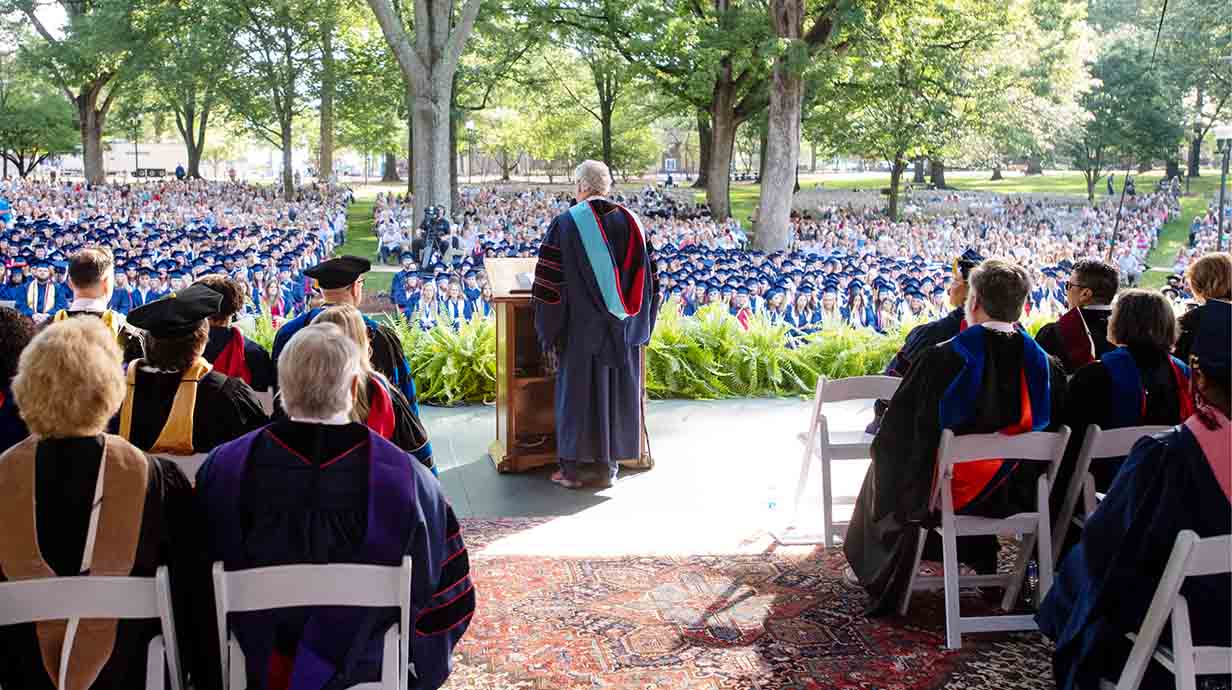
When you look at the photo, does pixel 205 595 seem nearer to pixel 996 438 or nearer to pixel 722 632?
pixel 722 632

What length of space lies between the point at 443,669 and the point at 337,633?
0.50 m

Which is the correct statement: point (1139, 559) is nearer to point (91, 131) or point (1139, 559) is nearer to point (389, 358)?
point (389, 358)

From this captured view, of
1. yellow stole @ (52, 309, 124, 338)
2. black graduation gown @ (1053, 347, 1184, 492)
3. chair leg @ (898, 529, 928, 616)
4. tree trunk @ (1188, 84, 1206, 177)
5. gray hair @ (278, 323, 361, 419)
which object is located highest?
tree trunk @ (1188, 84, 1206, 177)

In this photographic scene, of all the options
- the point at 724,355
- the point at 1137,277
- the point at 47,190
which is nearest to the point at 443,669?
the point at 724,355

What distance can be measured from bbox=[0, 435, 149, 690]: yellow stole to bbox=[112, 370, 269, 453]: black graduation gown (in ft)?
2.85

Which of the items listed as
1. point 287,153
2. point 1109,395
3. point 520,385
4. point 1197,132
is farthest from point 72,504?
point 1197,132

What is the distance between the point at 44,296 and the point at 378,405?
409 inches

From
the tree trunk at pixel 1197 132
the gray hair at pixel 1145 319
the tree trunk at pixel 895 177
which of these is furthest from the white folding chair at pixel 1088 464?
the tree trunk at pixel 1197 132

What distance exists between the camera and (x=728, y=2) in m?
30.8

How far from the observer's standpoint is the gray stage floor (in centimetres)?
651

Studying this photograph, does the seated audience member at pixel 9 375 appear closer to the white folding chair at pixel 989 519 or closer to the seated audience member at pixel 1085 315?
the white folding chair at pixel 989 519

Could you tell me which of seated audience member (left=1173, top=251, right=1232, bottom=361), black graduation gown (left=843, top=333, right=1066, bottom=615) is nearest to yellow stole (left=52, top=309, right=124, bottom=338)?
black graduation gown (left=843, top=333, right=1066, bottom=615)

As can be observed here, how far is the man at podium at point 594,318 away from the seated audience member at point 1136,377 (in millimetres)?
2816

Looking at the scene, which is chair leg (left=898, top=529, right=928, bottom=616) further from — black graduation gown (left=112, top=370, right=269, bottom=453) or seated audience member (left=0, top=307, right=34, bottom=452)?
seated audience member (left=0, top=307, right=34, bottom=452)
